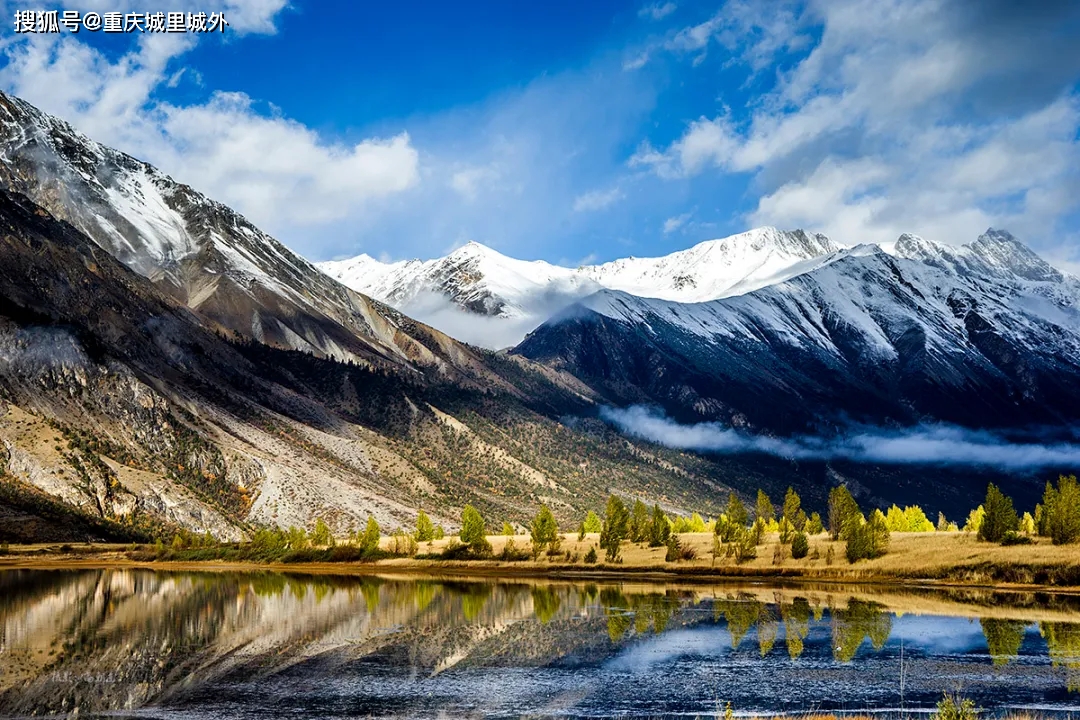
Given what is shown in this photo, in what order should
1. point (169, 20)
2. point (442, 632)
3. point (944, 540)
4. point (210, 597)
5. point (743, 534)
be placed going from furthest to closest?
point (743, 534) < point (944, 540) < point (210, 597) < point (169, 20) < point (442, 632)

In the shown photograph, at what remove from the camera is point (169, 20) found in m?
→ 96.3

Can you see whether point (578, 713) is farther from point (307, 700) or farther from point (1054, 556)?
point (1054, 556)

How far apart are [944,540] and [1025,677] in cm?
8269

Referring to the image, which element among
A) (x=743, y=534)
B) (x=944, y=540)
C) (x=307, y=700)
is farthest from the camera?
(x=743, y=534)

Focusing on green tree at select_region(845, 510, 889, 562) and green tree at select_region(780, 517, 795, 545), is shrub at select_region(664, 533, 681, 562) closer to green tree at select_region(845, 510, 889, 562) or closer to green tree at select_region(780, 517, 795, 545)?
green tree at select_region(780, 517, 795, 545)

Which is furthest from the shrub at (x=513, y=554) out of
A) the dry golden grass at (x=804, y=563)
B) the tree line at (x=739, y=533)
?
the dry golden grass at (x=804, y=563)

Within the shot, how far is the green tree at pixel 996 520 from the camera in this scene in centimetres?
12900

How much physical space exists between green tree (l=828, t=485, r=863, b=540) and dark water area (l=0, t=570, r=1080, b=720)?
1349 inches

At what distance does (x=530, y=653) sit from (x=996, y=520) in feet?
280

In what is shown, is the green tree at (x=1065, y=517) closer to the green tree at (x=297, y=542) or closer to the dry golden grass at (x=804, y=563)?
the dry golden grass at (x=804, y=563)

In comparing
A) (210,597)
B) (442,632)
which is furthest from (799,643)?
(210,597)

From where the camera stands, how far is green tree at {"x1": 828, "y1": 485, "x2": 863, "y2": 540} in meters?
145

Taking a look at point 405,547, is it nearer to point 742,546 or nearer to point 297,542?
point 297,542

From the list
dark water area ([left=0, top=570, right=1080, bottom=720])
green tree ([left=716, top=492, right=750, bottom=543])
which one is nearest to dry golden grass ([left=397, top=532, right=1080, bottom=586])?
green tree ([left=716, top=492, right=750, bottom=543])
